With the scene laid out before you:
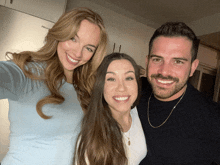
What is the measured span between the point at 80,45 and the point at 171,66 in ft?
2.25

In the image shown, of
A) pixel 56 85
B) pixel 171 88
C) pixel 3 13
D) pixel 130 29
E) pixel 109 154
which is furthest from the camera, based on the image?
pixel 130 29

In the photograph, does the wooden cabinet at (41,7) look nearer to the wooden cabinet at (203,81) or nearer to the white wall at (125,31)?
the white wall at (125,31)

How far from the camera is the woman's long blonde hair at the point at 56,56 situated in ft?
2.52

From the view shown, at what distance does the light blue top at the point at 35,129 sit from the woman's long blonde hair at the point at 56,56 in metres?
0.03

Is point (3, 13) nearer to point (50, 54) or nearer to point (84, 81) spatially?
point (50, 54)

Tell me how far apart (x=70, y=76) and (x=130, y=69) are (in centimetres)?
45

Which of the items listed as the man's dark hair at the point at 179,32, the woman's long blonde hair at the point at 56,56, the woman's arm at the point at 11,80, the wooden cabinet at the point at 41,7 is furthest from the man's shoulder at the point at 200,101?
the wooden cabinet at the point at 41,7

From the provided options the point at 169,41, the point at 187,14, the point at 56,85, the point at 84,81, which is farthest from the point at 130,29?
the point at 56,85

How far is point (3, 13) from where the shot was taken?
5.89 feet

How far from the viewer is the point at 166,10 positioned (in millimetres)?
2664

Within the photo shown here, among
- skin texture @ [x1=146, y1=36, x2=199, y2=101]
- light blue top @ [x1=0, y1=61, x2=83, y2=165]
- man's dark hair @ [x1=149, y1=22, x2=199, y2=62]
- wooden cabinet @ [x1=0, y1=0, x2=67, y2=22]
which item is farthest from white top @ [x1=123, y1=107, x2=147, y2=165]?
wooden cabinet @ [x1=0, y1=0, x2=67, y2=22]

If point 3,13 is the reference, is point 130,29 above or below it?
above

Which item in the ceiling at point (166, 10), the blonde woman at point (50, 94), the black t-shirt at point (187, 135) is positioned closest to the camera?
the blonde woman at point (50, 94)

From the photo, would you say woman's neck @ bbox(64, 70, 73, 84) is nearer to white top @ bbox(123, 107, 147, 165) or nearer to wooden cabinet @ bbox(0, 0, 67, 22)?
white top @ bbox(123, 107, 147, 165)
